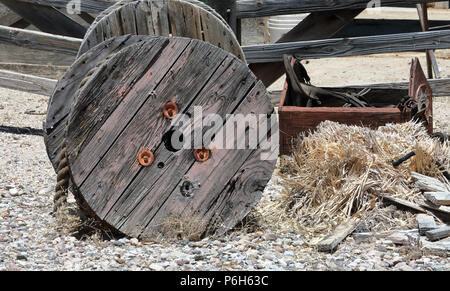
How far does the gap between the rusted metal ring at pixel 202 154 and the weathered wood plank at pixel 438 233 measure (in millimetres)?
1463

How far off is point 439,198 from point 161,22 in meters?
2.46

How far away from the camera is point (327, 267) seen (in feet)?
13.6

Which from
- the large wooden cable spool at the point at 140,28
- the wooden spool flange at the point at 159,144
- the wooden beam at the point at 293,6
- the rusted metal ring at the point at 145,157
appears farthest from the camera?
the wooden beam at the point at 293,6

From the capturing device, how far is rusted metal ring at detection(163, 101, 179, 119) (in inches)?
179

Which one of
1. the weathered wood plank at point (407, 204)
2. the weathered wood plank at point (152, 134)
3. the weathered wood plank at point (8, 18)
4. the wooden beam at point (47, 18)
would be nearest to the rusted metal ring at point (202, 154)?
the weathered wood plank at point (152, 134)

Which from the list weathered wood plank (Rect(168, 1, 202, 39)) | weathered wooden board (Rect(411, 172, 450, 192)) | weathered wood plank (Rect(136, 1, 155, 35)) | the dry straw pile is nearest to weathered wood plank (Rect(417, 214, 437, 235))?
the dry straw pile

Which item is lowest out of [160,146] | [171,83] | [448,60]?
[448,60]

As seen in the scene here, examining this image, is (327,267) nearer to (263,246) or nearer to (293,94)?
(263,246)

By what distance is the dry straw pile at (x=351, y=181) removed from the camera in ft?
16.0

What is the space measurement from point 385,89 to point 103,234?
3489mm

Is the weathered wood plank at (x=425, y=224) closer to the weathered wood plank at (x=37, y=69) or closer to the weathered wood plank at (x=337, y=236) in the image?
the weathered wood plank at (x=337, y=236)

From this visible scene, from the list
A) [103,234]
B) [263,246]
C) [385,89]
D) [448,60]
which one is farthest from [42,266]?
[448,60]

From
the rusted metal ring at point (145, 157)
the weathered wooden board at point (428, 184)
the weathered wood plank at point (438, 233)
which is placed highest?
the rusted metal ring at point (145, 157)

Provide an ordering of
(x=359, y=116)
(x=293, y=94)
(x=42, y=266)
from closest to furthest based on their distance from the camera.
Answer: (x=42, y=266), (x=359, y=116), (x=293, y=94)
